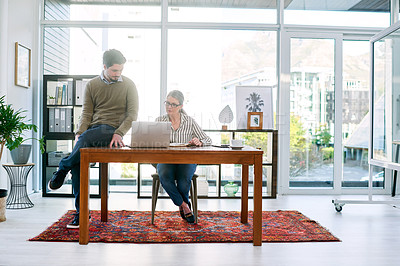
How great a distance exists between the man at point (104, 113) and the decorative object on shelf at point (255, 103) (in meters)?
2.13

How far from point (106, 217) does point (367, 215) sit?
2689 mm

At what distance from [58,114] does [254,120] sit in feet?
8.36

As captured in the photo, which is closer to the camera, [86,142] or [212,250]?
[212,250]

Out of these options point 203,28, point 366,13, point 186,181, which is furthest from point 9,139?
point 366,13

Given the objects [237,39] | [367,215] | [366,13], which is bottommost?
[367,215]

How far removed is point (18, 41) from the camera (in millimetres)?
4719

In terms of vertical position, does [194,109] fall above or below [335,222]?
above

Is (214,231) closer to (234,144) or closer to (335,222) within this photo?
(234,144)

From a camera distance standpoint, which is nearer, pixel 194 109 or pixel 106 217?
pixel 106 217

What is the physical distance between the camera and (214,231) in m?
3.25

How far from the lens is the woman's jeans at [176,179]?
3.45m

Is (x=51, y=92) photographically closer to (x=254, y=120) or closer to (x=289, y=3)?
(x=254, y=120)

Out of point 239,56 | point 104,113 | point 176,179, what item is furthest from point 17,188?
point 239,56

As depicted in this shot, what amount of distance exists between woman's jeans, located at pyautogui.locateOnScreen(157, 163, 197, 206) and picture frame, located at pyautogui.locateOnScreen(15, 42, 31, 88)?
2374 millimetres
